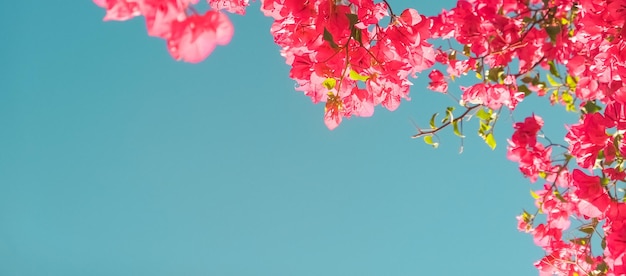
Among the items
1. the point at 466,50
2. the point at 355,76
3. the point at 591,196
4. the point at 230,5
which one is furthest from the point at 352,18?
the point at 466,50

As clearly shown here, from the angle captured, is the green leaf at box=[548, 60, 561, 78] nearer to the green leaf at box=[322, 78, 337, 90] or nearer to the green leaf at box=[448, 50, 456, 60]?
the green leaf at box=[448, 50, 456, 60]

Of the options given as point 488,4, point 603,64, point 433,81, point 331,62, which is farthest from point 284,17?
point 433,81

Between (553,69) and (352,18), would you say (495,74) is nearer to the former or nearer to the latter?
(553,69)

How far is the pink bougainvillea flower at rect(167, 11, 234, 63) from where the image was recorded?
0.54 metres

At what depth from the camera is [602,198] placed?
1.33 metres

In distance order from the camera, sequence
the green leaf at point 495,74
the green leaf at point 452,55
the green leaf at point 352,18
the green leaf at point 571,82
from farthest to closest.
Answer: the green leaf at point 571,82, the green leaf at point 452,55, the green leaf at point 495,74, the green leaf at point 352,18

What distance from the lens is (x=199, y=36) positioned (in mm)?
546

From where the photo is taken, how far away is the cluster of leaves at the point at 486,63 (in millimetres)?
959

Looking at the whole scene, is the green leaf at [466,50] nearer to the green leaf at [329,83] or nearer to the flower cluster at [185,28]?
the green leaf at [329,83]

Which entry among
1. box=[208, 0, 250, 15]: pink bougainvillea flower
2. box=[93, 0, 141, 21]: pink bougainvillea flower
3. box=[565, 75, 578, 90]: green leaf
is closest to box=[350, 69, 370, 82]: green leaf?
box=[208, 0, 250, 15]: pink bougainvillea flower

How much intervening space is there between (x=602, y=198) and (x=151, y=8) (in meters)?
1.10

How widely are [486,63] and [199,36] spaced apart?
1.42 meters

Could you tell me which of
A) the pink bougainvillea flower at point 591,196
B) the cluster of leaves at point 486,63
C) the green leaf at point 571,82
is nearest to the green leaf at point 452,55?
the cluster of leaves at point 486,63

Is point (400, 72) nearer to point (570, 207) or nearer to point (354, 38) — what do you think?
point (354, 38)
